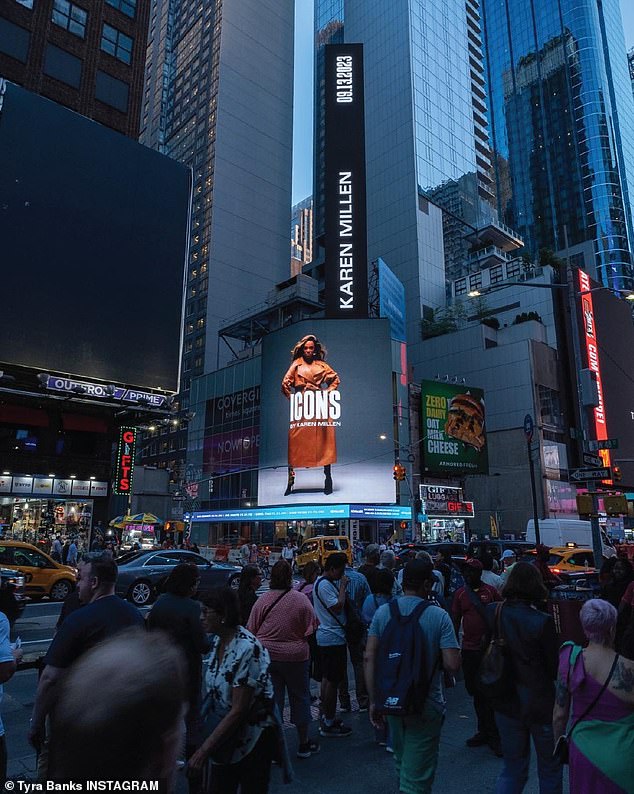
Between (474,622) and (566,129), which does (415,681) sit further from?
(566,129)

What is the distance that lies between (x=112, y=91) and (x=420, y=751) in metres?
45.5

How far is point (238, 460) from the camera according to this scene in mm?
60344

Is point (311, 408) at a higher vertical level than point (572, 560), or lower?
higher

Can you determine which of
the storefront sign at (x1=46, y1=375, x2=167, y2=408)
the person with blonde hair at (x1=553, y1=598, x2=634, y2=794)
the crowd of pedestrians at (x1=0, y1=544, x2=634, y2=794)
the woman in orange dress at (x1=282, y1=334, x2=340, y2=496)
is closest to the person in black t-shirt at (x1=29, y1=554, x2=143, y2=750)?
the crowd of pedestrians at (x1=0, y1=544, x2=634, y2=794)

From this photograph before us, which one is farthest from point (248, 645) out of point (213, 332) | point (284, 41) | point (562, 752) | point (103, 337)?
point (284, 41)

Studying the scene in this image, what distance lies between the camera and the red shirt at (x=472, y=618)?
721cm

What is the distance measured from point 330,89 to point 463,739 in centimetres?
5748

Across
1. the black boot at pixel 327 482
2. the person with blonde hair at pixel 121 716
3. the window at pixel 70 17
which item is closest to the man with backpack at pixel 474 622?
the person with blonde hair at pixel 121 716

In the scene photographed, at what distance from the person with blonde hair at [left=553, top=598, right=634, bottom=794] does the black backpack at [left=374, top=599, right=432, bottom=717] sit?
97cm

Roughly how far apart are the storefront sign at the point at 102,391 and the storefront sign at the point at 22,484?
597 cm

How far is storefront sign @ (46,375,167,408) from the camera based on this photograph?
105 ft

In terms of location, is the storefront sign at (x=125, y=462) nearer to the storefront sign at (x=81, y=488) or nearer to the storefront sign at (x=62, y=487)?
the storefront sign at (x=81, y=488)

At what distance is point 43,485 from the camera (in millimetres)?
34156

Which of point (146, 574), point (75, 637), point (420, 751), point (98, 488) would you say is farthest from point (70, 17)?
point (420, 751)
